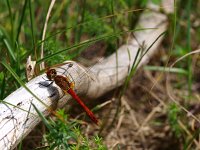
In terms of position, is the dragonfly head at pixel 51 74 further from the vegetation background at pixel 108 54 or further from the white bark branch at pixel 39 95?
the vegetation background at pixel 108 54

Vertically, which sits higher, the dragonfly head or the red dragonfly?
the dragonfly head

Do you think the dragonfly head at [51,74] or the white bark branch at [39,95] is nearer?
the white bark branch at [39,95]

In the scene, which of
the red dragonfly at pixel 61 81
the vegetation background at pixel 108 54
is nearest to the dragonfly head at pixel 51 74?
the red dragonfly at pixel 61 81

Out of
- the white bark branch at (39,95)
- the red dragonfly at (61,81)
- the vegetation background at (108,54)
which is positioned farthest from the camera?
the vegetation background at (108,54)

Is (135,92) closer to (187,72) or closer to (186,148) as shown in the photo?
(187,72)

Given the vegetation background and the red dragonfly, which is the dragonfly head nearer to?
the red dragonfly

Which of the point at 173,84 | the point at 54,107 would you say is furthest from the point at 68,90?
the point at 173,84

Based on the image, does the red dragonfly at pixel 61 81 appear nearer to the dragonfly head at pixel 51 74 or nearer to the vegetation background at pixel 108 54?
the dragonfly head at pixel 51 74

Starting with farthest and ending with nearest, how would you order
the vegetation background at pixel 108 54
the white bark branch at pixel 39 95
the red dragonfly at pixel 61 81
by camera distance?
the vegetation background at pixel 108 54 → the red dragonfly at pixel 61 81 → the white bark branch at pixel 39 95

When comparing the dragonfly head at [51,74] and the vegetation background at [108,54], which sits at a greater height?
the dragonfly head at [51,74]

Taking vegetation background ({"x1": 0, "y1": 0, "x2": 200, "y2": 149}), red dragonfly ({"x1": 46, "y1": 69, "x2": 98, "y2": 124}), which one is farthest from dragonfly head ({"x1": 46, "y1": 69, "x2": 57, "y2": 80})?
vegetation background ({"x1": 0, "y1": 0, "x2": 200, "y2": 149})
